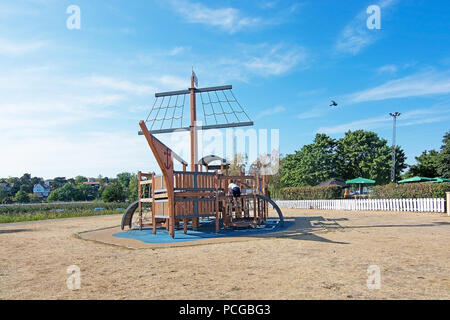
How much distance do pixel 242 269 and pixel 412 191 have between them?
19.9 meters

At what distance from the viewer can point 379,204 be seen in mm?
23141

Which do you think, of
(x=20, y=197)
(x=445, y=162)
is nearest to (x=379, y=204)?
(x=445, y=162)

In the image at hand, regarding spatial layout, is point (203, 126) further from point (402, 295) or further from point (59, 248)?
Result: point (402, 295)

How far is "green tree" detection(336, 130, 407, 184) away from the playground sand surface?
129 ft

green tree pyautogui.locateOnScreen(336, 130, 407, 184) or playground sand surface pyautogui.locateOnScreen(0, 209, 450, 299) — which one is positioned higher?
green tree pyautogui.locateOnScreen(336, 130, 407, 184)

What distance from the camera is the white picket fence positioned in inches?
770

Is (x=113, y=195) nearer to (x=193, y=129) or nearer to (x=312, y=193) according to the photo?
(x=312, y=193)

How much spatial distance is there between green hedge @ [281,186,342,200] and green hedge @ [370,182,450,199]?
4332 mm

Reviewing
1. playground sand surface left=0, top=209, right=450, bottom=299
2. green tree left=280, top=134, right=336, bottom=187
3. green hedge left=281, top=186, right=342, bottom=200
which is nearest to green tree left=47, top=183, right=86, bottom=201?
green tree left=280, top=134, right=336, bottom=187

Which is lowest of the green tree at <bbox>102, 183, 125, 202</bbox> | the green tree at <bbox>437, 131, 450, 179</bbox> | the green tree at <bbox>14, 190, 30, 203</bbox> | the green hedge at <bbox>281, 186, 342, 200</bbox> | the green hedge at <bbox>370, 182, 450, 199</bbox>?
the green tree at <bbox>14, 190, 30, 203</bbox>

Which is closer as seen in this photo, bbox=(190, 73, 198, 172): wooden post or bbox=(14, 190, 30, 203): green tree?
bbox=(190, 73, 198, 172): wooden post

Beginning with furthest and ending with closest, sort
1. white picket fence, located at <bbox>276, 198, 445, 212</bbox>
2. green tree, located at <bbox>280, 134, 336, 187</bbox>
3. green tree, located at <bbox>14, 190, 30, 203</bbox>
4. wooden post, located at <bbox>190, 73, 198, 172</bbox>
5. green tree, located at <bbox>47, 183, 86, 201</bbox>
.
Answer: green tree, located at <bbox>47, 183, 86, 201</bbox>
green tree, located at <bbox>14, 190, 30, 203</bbox>
green tree, located at <bbox>280, 134, 336, 187</bbox>
white picket fence, located at <bbox>276, 198, 445, 212</bbox>
wooden post, located at <bbox>190, 73, 198, 172</bbox>

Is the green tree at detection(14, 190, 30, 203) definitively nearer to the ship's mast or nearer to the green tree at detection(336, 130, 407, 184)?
the green tree at detection(336, 130, 407, 184)

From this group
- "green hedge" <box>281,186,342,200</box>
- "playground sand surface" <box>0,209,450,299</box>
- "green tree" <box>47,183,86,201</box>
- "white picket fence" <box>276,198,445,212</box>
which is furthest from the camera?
"green tree" <box>47,183,86,201</box>
